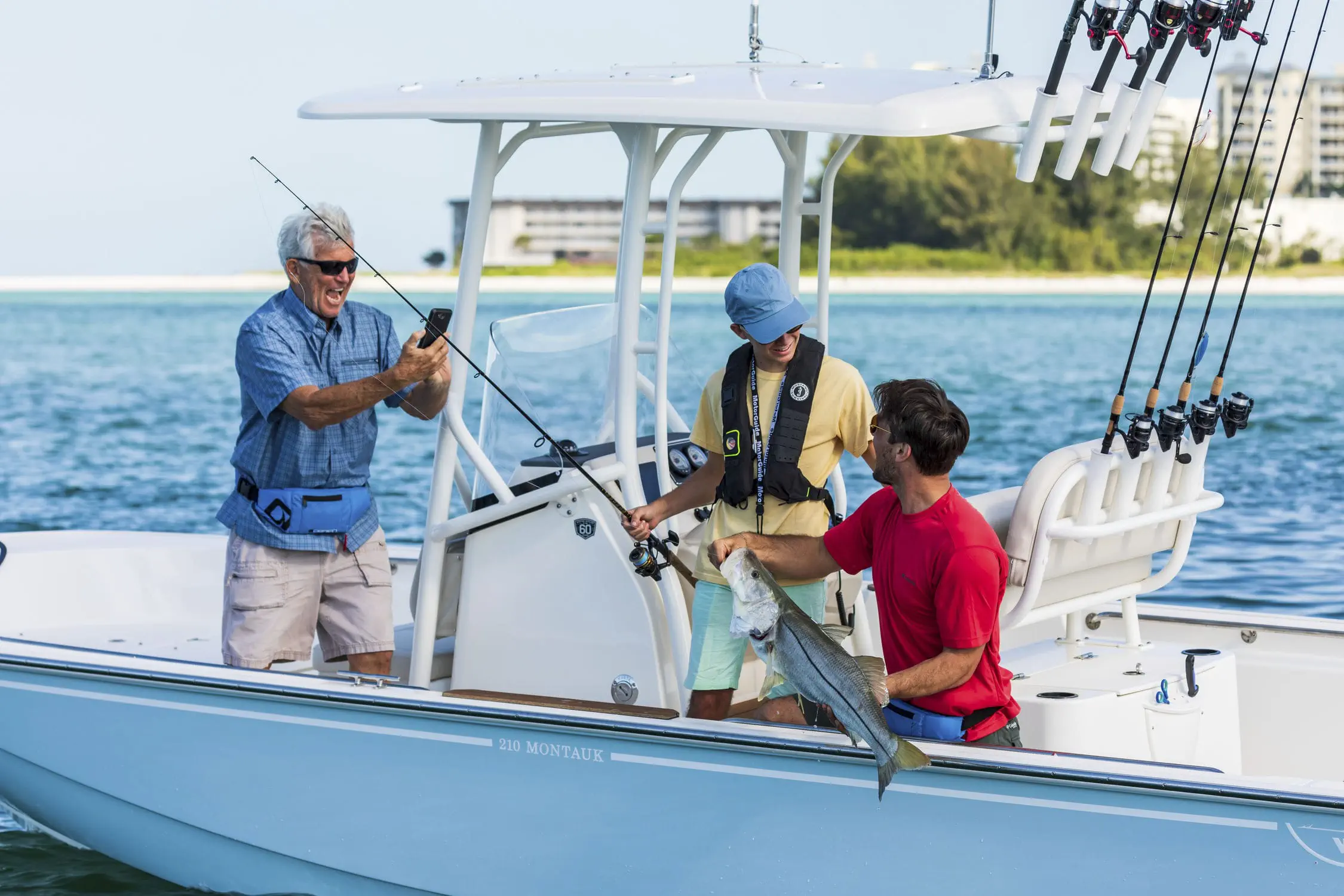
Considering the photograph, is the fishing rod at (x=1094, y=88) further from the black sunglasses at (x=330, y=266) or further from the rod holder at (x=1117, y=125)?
the black sunglasses at (x=330, y=266)

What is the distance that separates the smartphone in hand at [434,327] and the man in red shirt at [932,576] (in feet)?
3.79

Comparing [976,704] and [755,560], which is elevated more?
[755,560]

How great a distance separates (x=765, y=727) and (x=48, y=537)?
380 centimetres

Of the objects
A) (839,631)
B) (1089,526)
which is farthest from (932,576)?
(839,631)

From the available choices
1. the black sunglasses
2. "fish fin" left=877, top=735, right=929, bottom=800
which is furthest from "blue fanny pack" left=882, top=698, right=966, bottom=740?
the black sunglasses

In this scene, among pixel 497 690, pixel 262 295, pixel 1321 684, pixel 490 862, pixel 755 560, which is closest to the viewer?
pixel 755 560

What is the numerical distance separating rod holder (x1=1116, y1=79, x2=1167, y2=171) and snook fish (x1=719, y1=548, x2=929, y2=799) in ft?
4.42

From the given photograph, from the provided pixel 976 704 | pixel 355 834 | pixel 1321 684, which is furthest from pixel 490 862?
pixel 1321 684

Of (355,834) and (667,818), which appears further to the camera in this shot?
(355,834)

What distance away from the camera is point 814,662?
3.27 m

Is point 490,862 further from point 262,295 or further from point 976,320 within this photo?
point 262,295

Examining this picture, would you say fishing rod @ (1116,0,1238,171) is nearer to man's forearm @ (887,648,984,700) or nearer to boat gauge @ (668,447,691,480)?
man's forearm @ (887,648,984,700)

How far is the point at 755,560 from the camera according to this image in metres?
3.35

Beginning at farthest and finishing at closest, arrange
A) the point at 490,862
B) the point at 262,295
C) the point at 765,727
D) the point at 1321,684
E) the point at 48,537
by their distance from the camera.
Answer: the point at 262,295
the point at 48,537
the point at 1321,684
the point at 490,862
the point at 765,727
